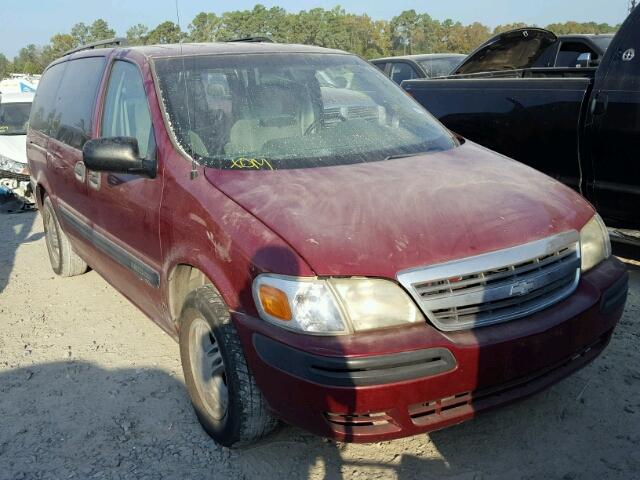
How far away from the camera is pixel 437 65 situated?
37.6ft

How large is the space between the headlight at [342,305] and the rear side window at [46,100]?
3.33 m

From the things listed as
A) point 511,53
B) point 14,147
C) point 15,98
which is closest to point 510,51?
point 511,53

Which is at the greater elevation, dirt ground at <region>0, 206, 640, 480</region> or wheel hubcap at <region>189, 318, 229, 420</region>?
wheel hubcap at <region>189, 318, 229, 420</region>

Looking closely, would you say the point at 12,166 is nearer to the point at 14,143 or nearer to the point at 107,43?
the point at 14,143

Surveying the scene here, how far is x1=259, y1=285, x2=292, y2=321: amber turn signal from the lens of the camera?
2262mm

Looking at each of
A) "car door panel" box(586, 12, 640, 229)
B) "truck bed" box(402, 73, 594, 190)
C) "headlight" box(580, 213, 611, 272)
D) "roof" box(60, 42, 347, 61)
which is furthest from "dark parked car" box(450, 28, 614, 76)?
"headlight" box(580, 213, 611, 272)

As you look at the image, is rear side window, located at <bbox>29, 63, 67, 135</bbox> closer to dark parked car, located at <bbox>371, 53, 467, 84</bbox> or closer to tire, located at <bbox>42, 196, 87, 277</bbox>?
tire, located at <bbox>42, 196, 87, 277</bbox>

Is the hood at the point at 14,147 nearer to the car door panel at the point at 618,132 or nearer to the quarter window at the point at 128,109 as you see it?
the quarter window at the point at 128,109

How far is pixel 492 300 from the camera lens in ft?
7.65

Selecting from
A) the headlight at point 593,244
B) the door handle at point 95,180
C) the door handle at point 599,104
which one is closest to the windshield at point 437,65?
the door handle at point 599,104

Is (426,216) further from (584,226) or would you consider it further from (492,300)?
(584,226)

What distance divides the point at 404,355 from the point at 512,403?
0.58m

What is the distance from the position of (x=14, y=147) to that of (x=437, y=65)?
726cm

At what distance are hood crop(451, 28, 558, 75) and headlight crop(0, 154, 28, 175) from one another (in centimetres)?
606
